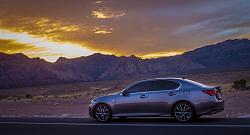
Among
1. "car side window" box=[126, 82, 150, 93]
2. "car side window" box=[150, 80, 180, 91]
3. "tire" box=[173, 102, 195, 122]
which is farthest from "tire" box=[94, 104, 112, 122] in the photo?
"tire" box=[173, 102, 195, 122]

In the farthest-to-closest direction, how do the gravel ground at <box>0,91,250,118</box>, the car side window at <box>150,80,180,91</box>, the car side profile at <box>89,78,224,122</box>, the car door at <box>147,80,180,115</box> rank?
the gravel ground at <box>0,91,250,118</box>
the car side window at <box>150,80,180,91</box>
the car door at <box>147,80,180,115</box>
the car side profile at <box>89,78,224,122</box>

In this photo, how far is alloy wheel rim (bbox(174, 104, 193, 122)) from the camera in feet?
53.0

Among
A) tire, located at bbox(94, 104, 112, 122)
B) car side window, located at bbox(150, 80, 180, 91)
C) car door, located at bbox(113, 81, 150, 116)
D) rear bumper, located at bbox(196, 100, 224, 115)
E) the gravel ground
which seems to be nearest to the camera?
rear bumper, located at bbox(196, 100, 224, 115)

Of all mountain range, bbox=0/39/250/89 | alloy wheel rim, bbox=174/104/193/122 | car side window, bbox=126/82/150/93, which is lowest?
alloy wheel rim, bbox=174/104/193/122

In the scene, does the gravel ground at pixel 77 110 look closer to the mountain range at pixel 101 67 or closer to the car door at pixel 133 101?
the car door at pixel 133 101

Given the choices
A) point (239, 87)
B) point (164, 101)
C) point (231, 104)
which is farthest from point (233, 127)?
point (239, 87)

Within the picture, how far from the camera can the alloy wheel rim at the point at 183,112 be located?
16141 mm

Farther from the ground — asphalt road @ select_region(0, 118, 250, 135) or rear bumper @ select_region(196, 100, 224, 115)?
rear bumper @ select_region(196, 100, 224, 115)

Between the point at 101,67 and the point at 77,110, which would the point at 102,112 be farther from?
the point at 101,67

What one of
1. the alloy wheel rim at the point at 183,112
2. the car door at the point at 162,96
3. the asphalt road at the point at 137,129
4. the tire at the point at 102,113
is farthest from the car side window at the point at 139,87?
the alloy wheel rim at the point at 183,112

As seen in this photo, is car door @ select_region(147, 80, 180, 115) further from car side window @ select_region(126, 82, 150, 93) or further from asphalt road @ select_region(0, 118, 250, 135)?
asphalt road @ select_region(0, 118, 250, 135)

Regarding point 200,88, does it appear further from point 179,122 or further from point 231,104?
point 231,104

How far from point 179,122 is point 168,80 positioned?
1.64 m

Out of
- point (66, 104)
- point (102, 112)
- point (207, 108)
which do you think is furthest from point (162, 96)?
point (66, 104)
